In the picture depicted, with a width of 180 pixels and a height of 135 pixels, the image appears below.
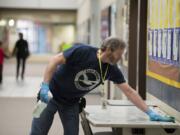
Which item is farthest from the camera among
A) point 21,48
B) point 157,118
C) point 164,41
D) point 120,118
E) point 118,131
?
point 21,48

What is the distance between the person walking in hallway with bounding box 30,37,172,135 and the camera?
448cm

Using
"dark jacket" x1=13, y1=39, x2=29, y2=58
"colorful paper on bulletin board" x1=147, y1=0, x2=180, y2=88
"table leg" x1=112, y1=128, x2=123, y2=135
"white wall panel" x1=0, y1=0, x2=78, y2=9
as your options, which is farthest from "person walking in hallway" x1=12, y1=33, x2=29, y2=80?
"table leg" x1=112, y1=128, x2=123, y2=135

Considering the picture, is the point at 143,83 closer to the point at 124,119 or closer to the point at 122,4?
the point at 124,119

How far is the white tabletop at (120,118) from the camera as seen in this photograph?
4582 millimetres

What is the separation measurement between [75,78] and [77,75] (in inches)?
1.4

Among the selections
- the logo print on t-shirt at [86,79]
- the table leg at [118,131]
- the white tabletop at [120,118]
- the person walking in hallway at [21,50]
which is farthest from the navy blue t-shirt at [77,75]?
the person walking in hallway at [21,50]

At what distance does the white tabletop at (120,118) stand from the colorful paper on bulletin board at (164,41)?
0.52m

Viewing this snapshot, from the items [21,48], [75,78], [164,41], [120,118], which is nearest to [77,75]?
[75,78]

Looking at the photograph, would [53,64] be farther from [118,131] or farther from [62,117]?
[118,131]

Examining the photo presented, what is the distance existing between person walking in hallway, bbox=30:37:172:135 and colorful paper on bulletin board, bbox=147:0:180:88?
2.47 feet

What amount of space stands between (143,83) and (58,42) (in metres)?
29.9

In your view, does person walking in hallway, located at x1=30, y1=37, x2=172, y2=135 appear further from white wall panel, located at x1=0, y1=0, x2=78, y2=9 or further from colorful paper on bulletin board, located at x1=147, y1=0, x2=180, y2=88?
white wall panel, located at x1=0, y1=0, x2=78, y2=9

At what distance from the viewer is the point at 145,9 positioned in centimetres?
731

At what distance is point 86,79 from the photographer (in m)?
4.61
